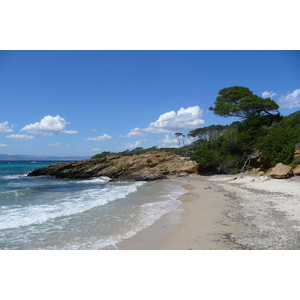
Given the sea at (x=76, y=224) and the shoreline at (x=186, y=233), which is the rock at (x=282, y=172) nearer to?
the shoreline at (x=186, y=233)

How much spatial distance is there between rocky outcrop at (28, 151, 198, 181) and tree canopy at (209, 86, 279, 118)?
8117 mm

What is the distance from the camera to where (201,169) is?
25.5 metres

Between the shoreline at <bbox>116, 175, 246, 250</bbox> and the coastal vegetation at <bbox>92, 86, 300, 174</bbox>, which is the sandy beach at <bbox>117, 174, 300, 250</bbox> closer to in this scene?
the shoreline at <bbox>116, 175, 246, 250</bbox>

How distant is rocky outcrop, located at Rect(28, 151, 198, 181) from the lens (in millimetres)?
25859

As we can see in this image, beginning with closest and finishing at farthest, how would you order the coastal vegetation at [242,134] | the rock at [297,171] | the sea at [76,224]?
the sea at [76,224]
the rock at [297,171]
the coastal vegetation at [242,134]

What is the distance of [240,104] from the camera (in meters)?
25.5

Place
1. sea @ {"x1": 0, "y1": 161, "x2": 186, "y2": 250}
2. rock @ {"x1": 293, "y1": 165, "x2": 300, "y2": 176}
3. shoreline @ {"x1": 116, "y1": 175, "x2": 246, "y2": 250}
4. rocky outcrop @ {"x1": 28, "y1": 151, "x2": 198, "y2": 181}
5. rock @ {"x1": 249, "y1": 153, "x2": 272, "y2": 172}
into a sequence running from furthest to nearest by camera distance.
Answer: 1. rocky outcrop @ {"x1": 28, "y1": 151, "x2": 198, "y2": 181}
2. rock @ {"x1": 249, "y1": 153, "x2": 272, "y2": 172}
3. rock @ {"x1": 293, "y1": 165, "x2": 300, "y2": 176}
4. sea @ {"x1": 0, "y1": 161, "x2": 186, "y2": 250}
5. shoreline @ {"x1": 116, "y1": 175, "x2": 246, "y2": 250}

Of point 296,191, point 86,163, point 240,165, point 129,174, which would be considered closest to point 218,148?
point 240,165

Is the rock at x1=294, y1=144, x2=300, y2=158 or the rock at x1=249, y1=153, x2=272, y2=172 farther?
the rock at x1=249, y1=153, x2=272, y2=172

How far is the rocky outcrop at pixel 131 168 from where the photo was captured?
84.8ft

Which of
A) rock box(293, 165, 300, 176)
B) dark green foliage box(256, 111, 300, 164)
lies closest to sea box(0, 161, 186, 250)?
rock box(293, 165, 300, 176)

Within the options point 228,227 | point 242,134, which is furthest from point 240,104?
point 228,227

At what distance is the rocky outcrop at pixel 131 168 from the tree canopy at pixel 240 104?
8.12 m

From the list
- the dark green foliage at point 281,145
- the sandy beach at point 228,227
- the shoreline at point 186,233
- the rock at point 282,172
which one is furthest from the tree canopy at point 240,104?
the shoreline at point 186,233
